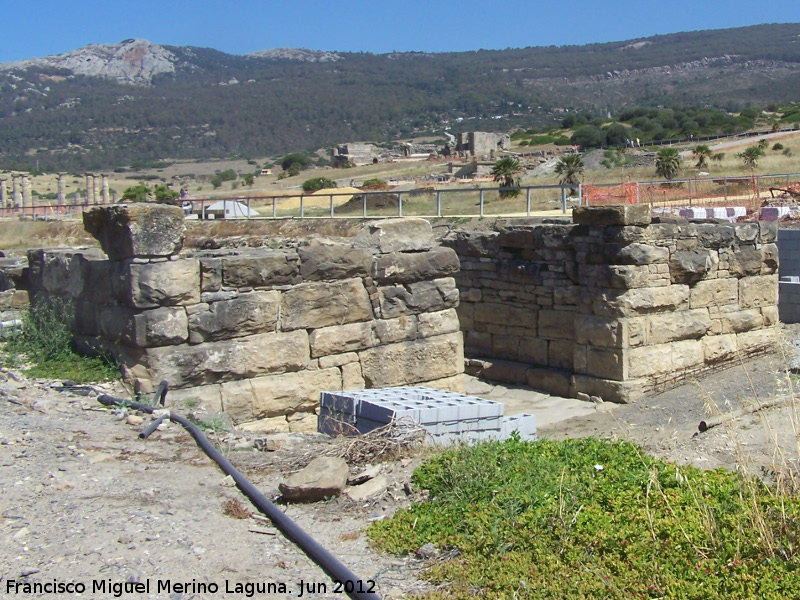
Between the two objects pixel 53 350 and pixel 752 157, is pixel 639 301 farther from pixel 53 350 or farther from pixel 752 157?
pixel 752 157

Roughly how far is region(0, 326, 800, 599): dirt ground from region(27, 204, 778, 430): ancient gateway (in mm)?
652

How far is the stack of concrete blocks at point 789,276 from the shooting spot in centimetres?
1419

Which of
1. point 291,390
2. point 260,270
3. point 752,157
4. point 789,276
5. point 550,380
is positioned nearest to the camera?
point 260,270

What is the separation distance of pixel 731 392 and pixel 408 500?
7.43 m

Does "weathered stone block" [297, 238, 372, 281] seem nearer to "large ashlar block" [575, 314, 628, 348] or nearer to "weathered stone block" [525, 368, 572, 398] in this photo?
"large ashlar block" [575, 314, 628, 348]

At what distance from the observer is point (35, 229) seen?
24281 millimetres

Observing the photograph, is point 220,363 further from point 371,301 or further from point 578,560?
point 578,560

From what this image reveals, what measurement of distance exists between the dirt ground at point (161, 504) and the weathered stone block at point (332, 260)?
1.54m

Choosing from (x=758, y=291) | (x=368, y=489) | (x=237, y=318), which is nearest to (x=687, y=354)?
(x=758, y=291)

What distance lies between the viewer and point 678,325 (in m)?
11.5

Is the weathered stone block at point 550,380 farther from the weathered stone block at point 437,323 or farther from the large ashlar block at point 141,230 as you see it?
the large ashlar block at point 141,230

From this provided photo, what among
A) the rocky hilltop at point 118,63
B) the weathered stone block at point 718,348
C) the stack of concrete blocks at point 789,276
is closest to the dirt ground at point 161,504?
the weathered stone block at point 718,348

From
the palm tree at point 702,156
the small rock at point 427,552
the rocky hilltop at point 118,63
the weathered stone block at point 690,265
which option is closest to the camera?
the small rock at point 427,552

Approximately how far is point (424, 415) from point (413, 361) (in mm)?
1602
